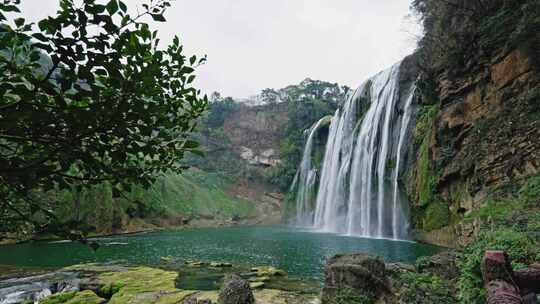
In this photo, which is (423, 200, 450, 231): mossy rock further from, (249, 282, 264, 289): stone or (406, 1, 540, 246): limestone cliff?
(249, 282, 264, 289): stone

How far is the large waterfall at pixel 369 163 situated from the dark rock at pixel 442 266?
14473mm

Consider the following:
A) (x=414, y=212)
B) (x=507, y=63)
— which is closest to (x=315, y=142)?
(x=414, y=212)

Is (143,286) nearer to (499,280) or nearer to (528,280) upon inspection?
(499,280)

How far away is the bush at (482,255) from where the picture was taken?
4383 millimetres

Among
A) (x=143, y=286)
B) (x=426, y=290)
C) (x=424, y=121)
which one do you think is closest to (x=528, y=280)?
(x=426, y=290)

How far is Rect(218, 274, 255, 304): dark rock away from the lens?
6515 mm

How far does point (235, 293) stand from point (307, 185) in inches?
1456

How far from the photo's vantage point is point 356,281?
21.0 feet

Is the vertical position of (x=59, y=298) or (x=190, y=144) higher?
(x=190, y=144)

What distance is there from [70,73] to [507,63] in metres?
17.1

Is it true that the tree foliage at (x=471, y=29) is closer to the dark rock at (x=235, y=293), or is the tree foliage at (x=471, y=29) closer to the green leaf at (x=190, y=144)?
the dark rock at (x=235, y=293)

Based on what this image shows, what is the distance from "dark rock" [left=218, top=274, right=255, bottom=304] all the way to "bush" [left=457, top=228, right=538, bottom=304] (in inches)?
146

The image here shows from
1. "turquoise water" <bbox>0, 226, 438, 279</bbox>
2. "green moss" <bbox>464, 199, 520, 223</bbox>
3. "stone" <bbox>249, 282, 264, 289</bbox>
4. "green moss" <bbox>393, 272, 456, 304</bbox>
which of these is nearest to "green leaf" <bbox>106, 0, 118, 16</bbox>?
"green moss" <bbox>393, 272, 456, 304</bbox>

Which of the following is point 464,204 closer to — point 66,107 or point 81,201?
point 66,107
